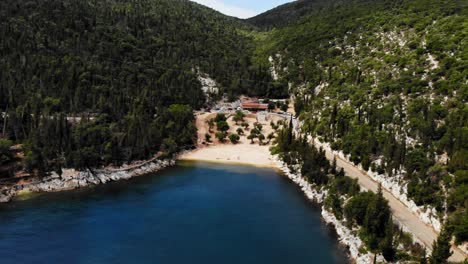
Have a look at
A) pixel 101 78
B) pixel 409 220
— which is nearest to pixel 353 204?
pixel 409 220

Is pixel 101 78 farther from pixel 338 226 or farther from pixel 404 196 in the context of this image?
pixel 404 196

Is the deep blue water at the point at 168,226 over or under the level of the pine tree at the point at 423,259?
under

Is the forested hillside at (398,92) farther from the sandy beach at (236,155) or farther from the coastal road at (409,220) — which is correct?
the sandy beach at (236,155)

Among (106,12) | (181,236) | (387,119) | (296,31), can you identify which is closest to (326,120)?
(387,119)

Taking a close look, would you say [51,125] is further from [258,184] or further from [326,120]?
[326,120]

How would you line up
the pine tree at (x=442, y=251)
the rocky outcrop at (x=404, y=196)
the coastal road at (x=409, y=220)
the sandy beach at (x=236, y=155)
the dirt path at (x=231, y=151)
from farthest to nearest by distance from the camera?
the dirt path at (x=231, y=151)
the sandy beach at (x=236, y=155)
the rocky outcrop at (x=404, y=196)
the coastal road at (x=409, y=220)
the pine tree at (x=442, y=251)

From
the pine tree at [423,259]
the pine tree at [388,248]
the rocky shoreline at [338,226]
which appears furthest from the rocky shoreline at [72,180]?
the pine tree at [423,259]

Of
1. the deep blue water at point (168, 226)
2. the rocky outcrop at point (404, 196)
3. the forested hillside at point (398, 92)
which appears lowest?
the deep blue water at point (168, 226)
